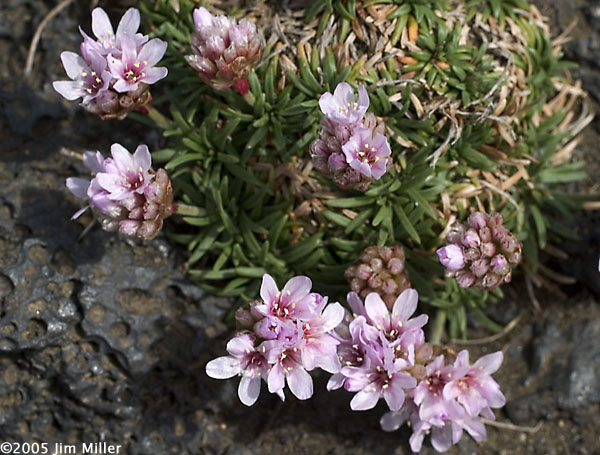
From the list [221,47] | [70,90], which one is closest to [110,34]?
[70,90]

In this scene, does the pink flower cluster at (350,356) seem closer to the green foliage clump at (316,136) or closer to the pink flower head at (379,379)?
the pink flower head at (379,379)

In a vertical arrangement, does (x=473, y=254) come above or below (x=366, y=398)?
above

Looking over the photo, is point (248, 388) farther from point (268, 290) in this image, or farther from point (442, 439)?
point (442, 439)

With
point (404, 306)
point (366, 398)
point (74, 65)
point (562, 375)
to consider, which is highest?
point (74, 65)

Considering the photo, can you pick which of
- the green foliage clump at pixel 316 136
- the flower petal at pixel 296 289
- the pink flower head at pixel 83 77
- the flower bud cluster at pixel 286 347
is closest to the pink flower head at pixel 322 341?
the flower bud cluster at pixel 286 347

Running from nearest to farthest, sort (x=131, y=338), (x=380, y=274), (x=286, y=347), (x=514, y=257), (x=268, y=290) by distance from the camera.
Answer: (x=286, y=347)
(x=268, y=290)
(x=514, y=257)
(x=380, y=274)
(x=131, y=338)

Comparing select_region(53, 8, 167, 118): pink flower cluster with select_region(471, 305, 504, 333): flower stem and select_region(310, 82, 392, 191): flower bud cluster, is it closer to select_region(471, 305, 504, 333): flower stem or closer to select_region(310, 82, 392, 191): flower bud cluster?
select_region(310, 82, 392, 191): flower bud cluster

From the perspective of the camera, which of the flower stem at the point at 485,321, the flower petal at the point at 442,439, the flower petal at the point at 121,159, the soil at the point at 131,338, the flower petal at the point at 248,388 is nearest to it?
the flower petal at the point at 248,388
